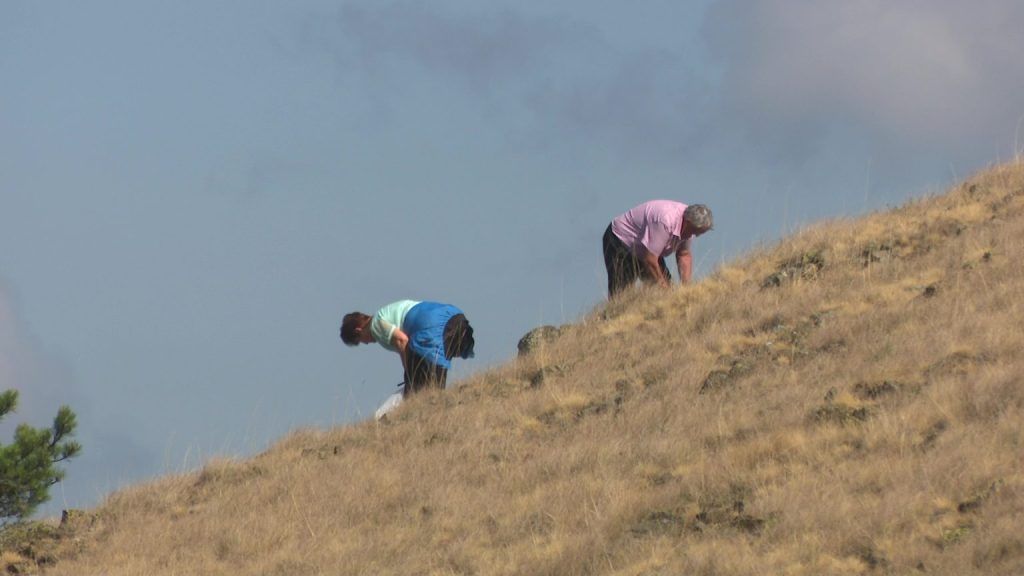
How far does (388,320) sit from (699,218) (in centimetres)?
287

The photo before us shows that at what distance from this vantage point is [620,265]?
588 inches

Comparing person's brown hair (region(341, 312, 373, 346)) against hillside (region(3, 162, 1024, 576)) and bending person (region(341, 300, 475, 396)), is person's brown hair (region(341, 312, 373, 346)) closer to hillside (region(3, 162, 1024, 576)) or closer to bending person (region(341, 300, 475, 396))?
bending person (region(341, 300, 475, 396))

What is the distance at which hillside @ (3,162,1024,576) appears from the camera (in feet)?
27.3

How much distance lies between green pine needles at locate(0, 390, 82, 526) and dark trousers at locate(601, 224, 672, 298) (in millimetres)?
5511

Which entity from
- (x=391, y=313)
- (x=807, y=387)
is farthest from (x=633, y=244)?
(x=807, y=387)

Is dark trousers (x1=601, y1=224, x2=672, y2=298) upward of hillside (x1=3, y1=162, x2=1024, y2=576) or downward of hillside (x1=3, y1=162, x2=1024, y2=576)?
upward

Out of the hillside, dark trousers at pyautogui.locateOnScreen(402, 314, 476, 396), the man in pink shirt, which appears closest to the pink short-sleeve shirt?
the man in pink shirt

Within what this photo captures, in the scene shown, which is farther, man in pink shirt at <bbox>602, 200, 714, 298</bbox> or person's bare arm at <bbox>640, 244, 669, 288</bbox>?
person's bare arm at <bbox>640, 244, 669, 288</bbox>

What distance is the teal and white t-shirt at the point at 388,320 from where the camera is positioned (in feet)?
44.4

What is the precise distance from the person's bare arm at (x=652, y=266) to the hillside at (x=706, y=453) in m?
0.14

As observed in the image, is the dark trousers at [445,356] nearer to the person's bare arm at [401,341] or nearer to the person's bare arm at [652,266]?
the person's bare arm at [401,341]

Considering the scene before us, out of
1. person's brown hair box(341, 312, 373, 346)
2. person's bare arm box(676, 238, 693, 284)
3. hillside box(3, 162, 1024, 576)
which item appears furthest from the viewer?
person's bare arm box(676, 238, 693, 284)

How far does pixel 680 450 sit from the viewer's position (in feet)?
33.4

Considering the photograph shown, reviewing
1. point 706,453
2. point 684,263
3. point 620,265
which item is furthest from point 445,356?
point 706,453
